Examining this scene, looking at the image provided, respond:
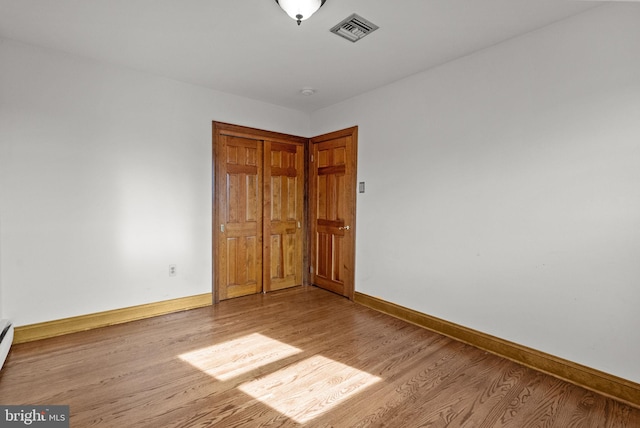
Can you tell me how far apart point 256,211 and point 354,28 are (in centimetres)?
254

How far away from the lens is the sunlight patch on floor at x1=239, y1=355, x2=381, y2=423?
5.92 ft

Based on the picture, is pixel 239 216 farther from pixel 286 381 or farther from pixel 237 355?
pixel 286 381

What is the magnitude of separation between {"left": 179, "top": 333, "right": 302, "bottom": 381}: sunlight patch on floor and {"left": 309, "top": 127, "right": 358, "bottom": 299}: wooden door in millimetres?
1503

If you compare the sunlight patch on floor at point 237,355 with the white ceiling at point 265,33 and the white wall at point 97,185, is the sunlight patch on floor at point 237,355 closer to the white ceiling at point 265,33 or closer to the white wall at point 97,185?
the white wall at point 97,185

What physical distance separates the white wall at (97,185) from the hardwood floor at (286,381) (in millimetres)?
501

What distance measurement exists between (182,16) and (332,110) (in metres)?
2.30

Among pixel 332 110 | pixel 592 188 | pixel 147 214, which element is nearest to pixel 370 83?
pixel 332 110

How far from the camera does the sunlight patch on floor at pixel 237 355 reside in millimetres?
2209

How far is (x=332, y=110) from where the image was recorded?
13.6 ft

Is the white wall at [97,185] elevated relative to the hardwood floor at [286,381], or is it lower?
elevated
